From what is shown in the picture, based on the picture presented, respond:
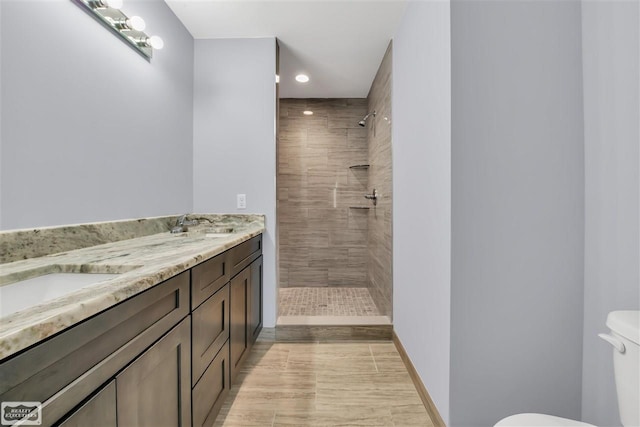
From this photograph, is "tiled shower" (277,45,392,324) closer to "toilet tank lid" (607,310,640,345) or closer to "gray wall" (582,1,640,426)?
"gray wall" (582,1,640,426)

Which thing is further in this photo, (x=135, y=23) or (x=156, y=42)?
(x=156, y=42)

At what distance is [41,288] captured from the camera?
96cm

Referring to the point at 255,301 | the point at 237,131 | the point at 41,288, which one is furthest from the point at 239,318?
the point at 237,131

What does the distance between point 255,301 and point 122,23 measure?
188 centimetres

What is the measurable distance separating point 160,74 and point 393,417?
2.51 m

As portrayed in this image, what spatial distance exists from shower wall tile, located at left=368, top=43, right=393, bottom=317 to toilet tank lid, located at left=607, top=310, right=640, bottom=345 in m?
1.56

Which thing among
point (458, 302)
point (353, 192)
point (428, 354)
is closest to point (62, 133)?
point (458, 302)

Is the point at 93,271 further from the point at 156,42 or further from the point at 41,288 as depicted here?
the point at 156,42

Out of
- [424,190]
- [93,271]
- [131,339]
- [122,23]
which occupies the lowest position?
[131,339]

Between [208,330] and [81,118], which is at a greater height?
[81,118]

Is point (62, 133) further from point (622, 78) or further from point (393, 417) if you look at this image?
point (622, 78)

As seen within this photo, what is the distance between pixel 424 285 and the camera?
165cm

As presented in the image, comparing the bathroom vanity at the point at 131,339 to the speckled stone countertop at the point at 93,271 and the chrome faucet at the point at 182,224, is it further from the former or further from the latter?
the chrome faucet at the point at 182,224

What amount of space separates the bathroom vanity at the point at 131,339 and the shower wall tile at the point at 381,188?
4.44 feet
